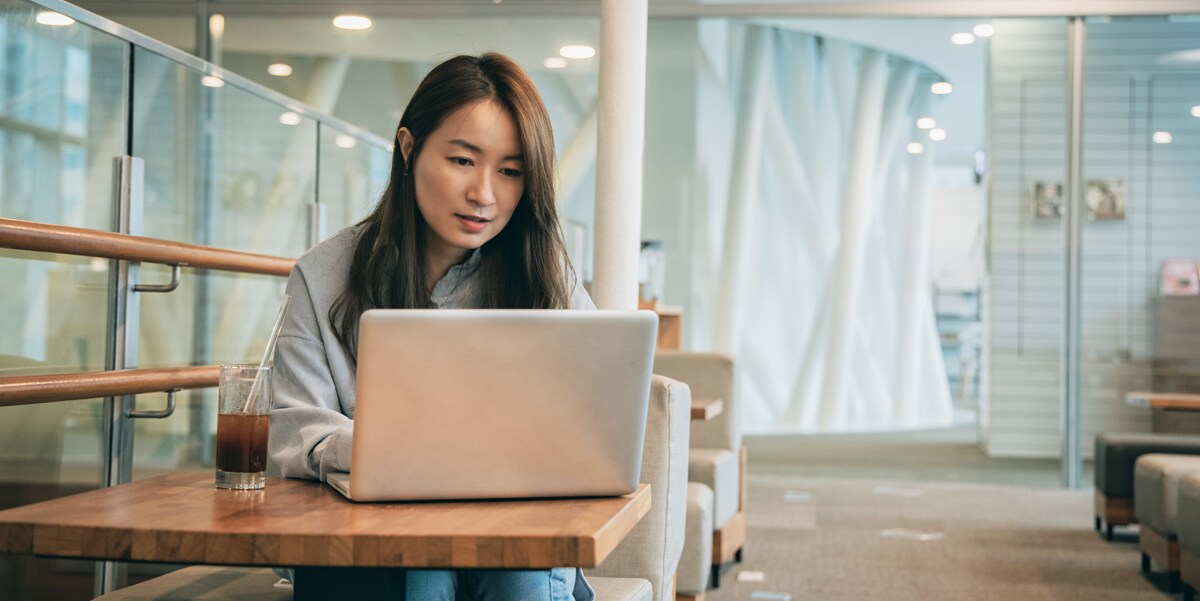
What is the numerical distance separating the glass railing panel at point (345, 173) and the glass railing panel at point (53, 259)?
1.57 m

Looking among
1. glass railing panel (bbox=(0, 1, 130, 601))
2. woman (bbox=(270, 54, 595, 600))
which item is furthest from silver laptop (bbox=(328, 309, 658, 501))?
glass railing panel (bbox=(0, 1, 130, 601))

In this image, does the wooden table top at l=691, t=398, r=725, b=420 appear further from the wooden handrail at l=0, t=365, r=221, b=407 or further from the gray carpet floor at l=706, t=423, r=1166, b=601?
the wooden handrail at l=0, t=365, r=221, b=407

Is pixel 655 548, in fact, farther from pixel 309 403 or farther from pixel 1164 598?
pixel 1164 598

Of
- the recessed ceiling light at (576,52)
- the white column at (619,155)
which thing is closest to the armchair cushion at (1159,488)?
the white column at (619,155)

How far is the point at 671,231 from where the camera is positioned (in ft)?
23.2

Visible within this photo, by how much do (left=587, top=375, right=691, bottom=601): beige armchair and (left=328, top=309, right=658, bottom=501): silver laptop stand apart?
38.9 inches

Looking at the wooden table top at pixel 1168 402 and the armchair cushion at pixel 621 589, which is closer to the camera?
the armchair cushion at pixel 621 589

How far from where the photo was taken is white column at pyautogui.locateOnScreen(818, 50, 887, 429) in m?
7.17

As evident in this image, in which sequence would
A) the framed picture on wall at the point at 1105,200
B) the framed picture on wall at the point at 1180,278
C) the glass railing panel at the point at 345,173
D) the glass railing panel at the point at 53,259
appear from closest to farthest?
the glass railing panel at the point at 53,259, the glass railing panel at the point at 345,173, the framed picture on wall at the point at 1180,278, the framed picture on wall at the point at 1105,200

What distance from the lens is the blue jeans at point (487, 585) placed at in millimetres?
1310

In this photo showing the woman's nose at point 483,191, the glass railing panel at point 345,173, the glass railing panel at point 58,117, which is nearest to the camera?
the woman's nose at point 483,191

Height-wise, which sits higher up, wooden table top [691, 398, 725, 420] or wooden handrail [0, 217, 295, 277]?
wooden handrail [0, 217, 295, 277]

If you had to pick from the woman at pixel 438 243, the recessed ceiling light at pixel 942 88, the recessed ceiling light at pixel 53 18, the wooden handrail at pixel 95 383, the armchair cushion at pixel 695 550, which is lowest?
the armchair cushion at pixel 695 550

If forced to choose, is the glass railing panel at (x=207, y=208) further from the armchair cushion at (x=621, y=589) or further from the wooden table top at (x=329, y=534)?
the wooden table top at (x=329, y=534)
